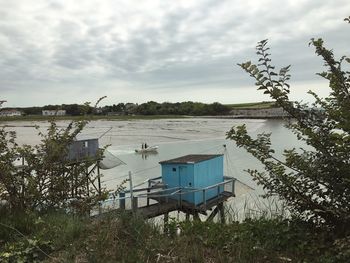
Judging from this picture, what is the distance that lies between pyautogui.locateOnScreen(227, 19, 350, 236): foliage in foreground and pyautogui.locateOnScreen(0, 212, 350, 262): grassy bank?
0.28m

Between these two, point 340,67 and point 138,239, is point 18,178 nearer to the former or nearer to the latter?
point 138,239

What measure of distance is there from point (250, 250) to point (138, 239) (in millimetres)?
1161

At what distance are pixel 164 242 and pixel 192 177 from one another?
51.0 ft

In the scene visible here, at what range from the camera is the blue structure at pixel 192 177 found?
62.6 ft

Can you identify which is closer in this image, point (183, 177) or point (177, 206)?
point (177, 206)

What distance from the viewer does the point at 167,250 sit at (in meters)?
4.14

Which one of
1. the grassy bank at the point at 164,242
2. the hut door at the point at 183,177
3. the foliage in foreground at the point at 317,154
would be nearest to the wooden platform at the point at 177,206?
the hut door at the point at 183,177

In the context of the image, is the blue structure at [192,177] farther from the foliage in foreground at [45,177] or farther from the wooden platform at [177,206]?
the foliage in foreground at [45,177]

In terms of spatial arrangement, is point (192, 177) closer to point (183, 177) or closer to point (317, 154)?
point (183, 177)

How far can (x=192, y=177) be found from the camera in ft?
65.0

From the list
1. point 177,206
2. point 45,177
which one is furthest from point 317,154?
point 177,206

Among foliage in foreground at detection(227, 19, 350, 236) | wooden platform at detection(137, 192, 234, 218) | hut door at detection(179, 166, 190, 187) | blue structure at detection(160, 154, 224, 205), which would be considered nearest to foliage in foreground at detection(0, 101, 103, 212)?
foliage in foreground at detection(227, 19, 350, 236)

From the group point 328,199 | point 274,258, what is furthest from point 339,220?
point 274,258

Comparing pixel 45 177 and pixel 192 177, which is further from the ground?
pixel 45 177
